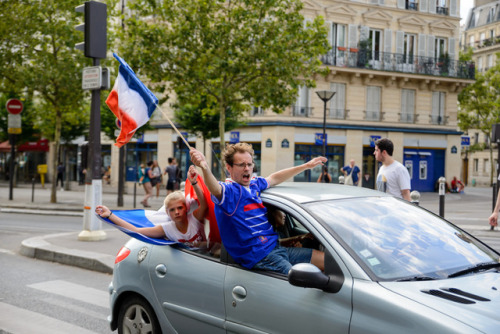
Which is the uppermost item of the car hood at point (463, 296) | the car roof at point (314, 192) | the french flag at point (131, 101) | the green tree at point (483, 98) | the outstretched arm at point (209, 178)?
the green tree at point (483, 98)

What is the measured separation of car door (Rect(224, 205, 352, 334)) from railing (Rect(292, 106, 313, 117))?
97.4ft

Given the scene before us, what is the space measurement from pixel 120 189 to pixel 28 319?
562 inches

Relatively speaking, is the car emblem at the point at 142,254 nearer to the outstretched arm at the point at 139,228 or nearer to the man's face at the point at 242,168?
the outstretched arm at the point at 139,228

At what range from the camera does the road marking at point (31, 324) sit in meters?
5.18

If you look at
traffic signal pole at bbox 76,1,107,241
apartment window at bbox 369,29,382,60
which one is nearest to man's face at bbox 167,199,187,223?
traffic signal pole at bbox 76,1,107,241

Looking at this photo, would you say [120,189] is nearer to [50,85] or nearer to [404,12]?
[50,85]

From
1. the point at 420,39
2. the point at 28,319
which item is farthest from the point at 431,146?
the point at 28,319

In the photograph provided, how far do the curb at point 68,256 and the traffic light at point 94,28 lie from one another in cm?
340

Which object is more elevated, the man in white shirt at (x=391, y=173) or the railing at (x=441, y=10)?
the railing at (x=441, y=10)

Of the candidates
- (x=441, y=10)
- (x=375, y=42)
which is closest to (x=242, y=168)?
(x=375, y=42)

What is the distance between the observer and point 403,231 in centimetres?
347

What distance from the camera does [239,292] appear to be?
3.50 metres

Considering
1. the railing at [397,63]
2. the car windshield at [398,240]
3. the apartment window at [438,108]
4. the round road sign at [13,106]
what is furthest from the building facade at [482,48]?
the car windshield at [398,240]

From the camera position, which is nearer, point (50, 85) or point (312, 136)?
point (50, 85)
